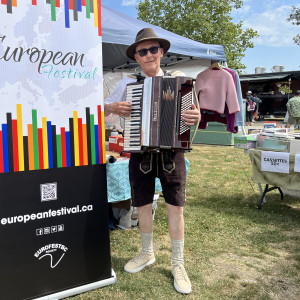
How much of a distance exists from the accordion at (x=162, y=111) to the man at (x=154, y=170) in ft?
0.38

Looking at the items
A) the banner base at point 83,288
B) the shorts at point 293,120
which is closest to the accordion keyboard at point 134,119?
the banner base at point 83,288

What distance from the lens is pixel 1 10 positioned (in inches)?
72.3

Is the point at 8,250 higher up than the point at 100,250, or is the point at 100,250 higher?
the point at 8,250

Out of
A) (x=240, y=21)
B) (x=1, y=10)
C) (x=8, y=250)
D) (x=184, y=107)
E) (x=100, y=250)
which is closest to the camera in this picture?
(x=1, y=10)

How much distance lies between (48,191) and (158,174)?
31.7 inches

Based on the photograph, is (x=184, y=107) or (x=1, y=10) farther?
(x=184, y=107)

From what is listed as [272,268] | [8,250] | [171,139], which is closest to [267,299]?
[272,268]

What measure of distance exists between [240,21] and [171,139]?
18.5 meters

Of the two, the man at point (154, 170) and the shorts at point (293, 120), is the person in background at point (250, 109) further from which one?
the man at point (154, 170)

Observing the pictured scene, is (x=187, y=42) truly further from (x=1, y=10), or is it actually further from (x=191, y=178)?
(x=1, y=10)

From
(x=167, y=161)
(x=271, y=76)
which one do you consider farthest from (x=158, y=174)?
(x=271, y=76)

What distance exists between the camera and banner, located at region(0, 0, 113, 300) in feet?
6.35

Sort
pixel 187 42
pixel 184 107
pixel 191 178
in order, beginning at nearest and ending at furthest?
pixel 184 107
pixel 187 42
pixel 191 178

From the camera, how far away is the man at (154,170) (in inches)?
93.2
